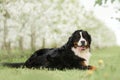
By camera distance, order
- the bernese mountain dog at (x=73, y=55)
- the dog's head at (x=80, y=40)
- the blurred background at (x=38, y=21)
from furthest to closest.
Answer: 1. the blurred background at (x=38, y=21)
2. the bernese mountain dog at (x=73, y=55)
3. the dog's head at (x=80, y=40)

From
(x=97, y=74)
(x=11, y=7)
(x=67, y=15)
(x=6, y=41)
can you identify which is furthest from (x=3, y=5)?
(x=97, y=74)

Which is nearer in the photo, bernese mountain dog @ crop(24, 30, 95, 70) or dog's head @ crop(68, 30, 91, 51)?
dog's head @ crop(68, 30, 91, 51)

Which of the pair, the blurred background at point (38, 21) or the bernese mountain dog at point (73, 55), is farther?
the blurred background at point (38, 21)

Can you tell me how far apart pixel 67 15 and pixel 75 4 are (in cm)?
134

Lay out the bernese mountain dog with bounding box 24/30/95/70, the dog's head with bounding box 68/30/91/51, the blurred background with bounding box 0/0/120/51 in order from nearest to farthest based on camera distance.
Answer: the dog's head with bounding box 68/30/91/51 → the bernese mountain dog with bounding box 24/30/95/70 → the blurred background with bounding box 0/0/120/51

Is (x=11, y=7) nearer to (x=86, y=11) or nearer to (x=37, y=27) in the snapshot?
(x=37, y=27)

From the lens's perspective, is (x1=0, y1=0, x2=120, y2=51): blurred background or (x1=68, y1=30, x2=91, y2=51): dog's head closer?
(x1=68, y1=30, x2=91, y2=51): dog's head

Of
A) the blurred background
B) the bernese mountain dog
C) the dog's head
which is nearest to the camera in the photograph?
the dog's head

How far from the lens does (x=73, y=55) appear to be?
18.7 metres

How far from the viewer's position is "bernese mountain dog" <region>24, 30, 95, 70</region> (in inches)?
727

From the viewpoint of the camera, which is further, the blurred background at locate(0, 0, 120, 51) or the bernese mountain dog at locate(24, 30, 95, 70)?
the blurred background at locate(0, 0, 120, 51)

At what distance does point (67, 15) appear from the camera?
135 ft

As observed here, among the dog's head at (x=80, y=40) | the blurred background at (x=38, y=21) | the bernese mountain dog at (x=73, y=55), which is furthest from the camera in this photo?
the blurred background at (x=38, y=21)

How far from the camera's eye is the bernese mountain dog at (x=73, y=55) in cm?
1845
